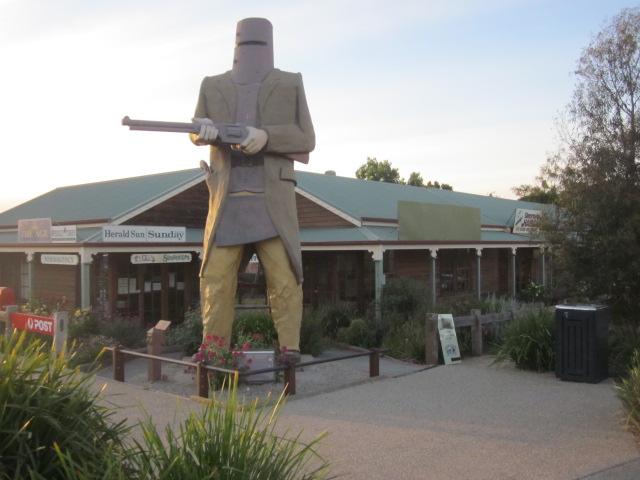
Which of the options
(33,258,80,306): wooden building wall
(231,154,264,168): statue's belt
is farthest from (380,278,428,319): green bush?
(33,258,80,306): wooden building wall

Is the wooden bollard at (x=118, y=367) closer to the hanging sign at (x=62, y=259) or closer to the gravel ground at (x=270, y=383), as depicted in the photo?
the gravel ground at (x=270, y=383)

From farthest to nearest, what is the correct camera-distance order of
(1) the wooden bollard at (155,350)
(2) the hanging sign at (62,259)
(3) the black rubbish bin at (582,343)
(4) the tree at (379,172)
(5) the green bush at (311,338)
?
(4) the tree at (379,172), (2) the hanging sign at (62,259), (5) the green bush at (311,338), (1) the wooden bollard at (155,350), (3) the black rubbish bin at (582,343)

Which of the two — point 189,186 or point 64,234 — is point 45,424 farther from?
point 189,186

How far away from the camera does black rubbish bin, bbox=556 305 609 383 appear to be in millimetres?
8047

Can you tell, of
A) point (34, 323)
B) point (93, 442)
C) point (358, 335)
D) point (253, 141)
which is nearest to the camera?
point (93, 442)

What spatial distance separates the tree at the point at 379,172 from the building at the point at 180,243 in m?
30.2

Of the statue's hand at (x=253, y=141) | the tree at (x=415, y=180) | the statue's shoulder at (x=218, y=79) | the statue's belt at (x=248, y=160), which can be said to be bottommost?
the statue's belt at (x=248, y=160)

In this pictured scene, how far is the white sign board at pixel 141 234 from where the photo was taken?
1347 cm

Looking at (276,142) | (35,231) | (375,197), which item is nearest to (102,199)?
(35,231)

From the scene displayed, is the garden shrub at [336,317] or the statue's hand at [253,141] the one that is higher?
the statue's hand at [253,141]

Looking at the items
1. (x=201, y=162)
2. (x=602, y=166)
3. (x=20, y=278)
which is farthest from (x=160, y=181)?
(x=602, y=166)

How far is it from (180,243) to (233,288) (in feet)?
23.1

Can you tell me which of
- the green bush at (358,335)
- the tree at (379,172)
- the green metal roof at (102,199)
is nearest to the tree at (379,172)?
the tree at (379,172)

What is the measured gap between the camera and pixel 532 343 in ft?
29.4
